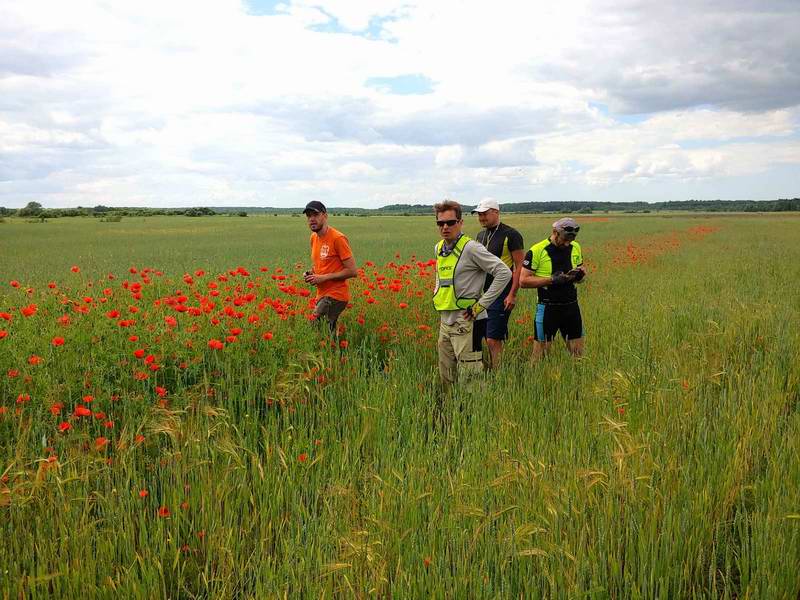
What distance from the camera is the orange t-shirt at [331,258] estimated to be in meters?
6.02

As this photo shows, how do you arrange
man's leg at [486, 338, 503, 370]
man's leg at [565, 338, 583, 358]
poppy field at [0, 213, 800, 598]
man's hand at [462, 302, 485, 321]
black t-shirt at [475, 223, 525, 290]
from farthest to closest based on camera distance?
black t-shirt at [475, 223, 525, 290], man's leg at [565, 338, 583, 358], man's leg at [486, 338, 503, 370], man's hand at [462, 302, 485, 321], poppy field at [0, 213, 800, 598]

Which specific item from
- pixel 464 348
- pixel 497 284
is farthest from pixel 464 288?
pixel 464 348

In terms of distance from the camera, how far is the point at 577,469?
3238 millimetres

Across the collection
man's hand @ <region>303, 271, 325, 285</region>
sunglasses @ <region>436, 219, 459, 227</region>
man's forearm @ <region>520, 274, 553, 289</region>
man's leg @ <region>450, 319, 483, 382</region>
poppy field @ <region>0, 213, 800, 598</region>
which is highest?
sunglasses @ <region>436, 219, 459, 227</region>

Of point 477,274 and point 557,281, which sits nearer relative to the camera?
point 477,274

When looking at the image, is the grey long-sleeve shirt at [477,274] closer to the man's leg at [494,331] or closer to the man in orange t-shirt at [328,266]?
the man's leg at [494,331]

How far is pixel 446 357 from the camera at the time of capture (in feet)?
18.2

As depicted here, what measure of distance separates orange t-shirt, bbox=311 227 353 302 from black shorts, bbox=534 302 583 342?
2158 millimetres

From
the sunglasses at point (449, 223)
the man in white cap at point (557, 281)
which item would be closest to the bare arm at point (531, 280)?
the man in white cap at point (557, 281)

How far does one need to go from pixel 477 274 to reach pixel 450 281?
0.88 ft

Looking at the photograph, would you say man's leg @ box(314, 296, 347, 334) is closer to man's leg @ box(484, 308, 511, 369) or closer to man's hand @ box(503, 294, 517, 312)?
man's leg @ box(484, 308, 511, 369)

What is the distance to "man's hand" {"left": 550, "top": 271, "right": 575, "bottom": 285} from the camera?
5934 mm

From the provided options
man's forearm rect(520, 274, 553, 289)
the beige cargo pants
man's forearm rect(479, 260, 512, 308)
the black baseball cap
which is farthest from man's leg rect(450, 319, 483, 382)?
the black baseball cap

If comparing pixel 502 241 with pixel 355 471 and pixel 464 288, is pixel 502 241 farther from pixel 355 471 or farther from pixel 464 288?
pixel 355 471
